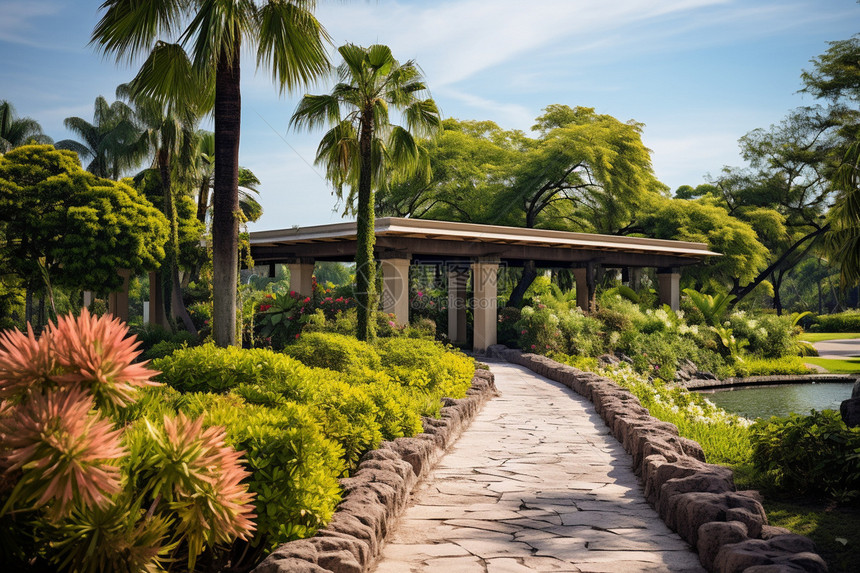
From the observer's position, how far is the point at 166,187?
2750 cm

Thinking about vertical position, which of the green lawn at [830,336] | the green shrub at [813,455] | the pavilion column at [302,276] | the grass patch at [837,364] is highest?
the pavilion column at [302,276]

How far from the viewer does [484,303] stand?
2039 centimetres

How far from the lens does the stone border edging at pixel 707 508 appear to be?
3740 mm

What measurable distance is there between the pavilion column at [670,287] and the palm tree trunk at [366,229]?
15.6 meters

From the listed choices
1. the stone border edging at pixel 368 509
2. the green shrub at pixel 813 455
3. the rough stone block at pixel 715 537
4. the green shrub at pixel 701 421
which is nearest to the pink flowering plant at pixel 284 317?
the green shrub at pixel 701 421

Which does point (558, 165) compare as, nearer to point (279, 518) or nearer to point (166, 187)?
point (166, 187)

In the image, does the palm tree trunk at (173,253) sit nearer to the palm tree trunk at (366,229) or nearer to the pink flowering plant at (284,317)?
the pink flowering plant at (284,317)

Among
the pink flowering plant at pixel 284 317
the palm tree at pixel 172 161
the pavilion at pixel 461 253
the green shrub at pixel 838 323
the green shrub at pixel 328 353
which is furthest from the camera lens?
the green shrub at pixel 838 323

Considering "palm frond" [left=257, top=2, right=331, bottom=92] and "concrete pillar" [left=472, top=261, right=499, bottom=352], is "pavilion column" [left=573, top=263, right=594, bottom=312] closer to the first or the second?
"concrete pillar" [left=472, top=261, right=499, bottom=352]

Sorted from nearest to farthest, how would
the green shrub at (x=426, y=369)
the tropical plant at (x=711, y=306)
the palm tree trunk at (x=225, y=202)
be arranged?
the green shrub at (x=426, y=369) → the palm tree trunk at (x=225, y=202) → the tropical plant at (x=711, y=306)

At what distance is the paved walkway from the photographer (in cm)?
446

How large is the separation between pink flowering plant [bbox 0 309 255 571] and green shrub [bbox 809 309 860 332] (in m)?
52.7

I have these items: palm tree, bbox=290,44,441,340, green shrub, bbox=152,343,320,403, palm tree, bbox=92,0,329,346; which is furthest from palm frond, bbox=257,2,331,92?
green shrub, bbox=152,343,320,403

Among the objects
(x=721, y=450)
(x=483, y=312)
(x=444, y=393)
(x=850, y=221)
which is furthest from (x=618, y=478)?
(x=483, y=312)
